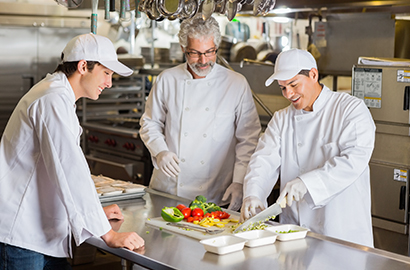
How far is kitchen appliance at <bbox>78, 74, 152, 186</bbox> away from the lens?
449cm

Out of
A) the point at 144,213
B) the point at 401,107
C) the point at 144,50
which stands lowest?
the point at 144,213

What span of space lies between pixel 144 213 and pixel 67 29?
133 inches

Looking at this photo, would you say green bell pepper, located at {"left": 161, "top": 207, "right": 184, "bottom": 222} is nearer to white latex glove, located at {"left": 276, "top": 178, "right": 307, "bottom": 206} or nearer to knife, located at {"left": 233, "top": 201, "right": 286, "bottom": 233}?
knife, located at {"left": 233, "top": 201, "right": 286, "bottom": 233}

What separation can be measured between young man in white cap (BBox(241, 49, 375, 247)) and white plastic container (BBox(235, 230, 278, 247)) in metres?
0.22

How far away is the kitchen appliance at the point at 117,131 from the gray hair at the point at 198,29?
1779 millimetres

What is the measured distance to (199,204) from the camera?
237 centimetres

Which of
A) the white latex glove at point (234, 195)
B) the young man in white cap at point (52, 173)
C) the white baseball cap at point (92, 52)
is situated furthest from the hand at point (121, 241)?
the white latex glove at point (234, 195)

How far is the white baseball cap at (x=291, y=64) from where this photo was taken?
235 centimetres

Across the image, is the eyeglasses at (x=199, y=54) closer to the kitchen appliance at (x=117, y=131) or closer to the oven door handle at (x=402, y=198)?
the oven door handle at (x=402, y=198)

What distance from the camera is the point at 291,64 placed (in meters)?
2.38

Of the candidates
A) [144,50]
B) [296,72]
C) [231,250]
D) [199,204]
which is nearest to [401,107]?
[296,72]

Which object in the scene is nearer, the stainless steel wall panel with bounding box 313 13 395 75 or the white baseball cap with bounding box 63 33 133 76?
the white baseball cap with bounding box 63 33 133 76

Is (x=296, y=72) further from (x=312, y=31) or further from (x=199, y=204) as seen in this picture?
(x=312, y=31)

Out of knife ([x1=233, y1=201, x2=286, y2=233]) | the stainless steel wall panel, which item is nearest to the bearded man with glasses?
knife ([x1=233, y1=201, x2=286, y2=233])
